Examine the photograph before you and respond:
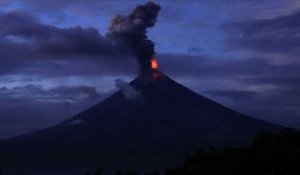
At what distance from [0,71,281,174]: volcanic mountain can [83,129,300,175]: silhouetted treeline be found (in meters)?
115

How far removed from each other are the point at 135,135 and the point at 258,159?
140m

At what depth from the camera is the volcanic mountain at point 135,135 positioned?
159625 mm

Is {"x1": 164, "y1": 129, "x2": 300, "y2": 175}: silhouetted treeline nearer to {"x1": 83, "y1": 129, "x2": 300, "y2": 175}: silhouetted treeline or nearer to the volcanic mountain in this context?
{"x1": 83, "y1": 129, "x2": 300, "y2": 175}: silhouetted treeline

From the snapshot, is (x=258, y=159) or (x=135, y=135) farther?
(x=135, y=135)

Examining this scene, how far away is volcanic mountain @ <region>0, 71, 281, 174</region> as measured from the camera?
159625 millimetres

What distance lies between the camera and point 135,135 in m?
172

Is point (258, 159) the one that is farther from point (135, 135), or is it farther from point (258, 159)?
point (135, 135)

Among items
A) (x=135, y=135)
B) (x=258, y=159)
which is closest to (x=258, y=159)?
(x=258, y=159)

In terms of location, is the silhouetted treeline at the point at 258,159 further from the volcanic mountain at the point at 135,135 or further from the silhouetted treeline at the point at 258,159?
the volcanic mountain at the point at 135,135

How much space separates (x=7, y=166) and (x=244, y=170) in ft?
461

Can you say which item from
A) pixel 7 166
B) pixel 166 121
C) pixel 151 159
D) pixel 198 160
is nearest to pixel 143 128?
pixel 166 121

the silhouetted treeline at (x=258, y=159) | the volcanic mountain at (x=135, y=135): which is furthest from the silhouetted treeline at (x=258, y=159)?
the volcanic mountain at (x=135, y=135)

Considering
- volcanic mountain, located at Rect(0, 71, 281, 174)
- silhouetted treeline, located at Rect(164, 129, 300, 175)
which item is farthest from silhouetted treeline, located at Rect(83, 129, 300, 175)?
volcanic mountain, located at Rect(0, 71, 281, 174)

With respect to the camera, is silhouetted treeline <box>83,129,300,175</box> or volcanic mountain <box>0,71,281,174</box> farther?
volcanic mountain <box>0,71,281,174</box>
